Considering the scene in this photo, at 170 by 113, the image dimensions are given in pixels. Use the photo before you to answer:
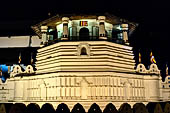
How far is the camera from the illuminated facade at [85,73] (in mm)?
16906

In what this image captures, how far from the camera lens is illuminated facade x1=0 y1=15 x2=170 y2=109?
16906 mm

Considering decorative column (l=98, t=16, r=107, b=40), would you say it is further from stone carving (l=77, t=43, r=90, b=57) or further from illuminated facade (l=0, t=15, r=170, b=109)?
stone carving (l=77, t=43, r=90, b=57)

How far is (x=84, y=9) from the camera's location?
18578 mm

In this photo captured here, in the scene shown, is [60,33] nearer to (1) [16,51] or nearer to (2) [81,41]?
(2) [81,41]

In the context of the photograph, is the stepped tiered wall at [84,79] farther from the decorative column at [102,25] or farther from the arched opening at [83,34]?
the arched opening at [83,34]

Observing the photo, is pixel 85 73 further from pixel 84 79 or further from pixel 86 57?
pixel 86 57

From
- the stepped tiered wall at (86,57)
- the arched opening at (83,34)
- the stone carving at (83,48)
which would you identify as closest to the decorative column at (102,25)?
the stepped tiered wall at (86,57)

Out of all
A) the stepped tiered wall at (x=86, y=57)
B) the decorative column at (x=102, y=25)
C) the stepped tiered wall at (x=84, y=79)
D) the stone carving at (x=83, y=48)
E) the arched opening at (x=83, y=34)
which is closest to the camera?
the stepped tiered wall at (x=84, y=79)

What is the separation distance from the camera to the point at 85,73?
16906 mm

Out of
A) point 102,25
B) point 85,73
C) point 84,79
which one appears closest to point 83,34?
point 102,25

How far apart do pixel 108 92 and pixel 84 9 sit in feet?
22.5

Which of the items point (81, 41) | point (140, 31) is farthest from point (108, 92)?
point (140, 31)

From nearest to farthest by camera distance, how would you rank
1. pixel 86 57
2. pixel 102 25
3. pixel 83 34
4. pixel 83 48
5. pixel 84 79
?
pixel 84 79 < pixel 86 57 < pixel 83 48 < pixel 102 25 < pixel 83 34

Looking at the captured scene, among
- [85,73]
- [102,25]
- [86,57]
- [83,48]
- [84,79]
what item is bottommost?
[84,79]
